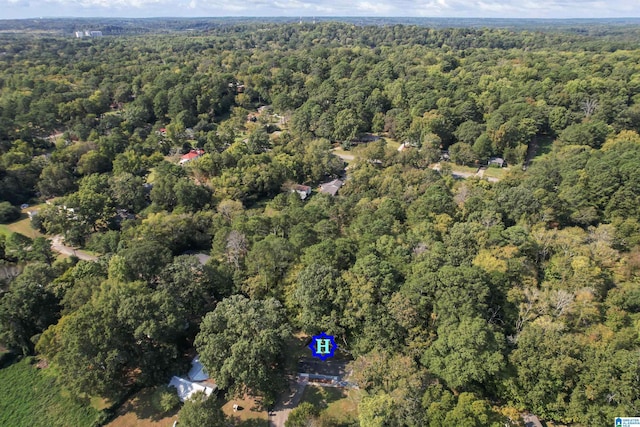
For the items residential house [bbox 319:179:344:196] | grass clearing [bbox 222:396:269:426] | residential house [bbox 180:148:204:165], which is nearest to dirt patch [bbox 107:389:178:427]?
grass clearing [bbox 222:396:269:426]

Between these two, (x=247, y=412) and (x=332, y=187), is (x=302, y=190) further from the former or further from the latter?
(x=247, y=412)

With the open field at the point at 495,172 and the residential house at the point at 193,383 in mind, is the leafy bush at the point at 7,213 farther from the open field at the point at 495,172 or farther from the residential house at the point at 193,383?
the open field at the point at 495,172

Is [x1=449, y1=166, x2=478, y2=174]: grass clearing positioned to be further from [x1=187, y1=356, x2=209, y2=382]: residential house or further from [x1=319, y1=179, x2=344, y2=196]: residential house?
[x1=187, y1=356, x2=209, y2=382]: residential house

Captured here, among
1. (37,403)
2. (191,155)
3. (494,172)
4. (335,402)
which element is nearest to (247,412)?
(335,402)

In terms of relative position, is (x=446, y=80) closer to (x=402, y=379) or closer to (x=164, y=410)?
(x=402, y=379)

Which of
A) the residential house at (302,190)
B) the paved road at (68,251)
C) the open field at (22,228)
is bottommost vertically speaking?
the paved road at (68,251)

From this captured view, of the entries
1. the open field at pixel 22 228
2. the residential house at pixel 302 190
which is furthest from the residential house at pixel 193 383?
the open field at pixel 22 228

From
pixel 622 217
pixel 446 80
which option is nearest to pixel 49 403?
pixel 622 217
